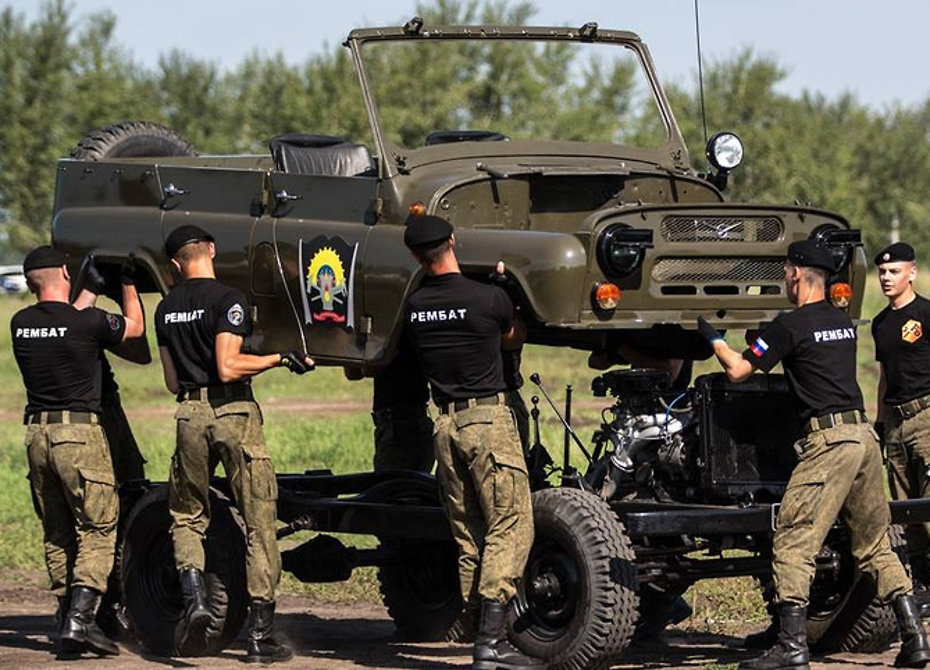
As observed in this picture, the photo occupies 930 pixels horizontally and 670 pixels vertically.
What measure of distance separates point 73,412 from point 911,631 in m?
3.84

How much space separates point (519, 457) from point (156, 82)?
5612cm

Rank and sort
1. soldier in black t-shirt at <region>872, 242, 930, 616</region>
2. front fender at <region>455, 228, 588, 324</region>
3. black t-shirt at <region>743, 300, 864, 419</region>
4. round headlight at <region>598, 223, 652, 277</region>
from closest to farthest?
1. black t-shirt at <region>743, 300, 864, 419</region>
2. front fender at <region>455, 228, 588, 324</region>
3. round headlight at <region>598, 223, 652, 277</region>
4. soldier in black t-shirt at <region>872, 242, 930, 616</region>

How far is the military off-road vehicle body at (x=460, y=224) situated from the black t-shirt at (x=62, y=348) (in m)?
0.71

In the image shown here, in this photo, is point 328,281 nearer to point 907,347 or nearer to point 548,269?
point 548,269

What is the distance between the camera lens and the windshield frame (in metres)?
9.90

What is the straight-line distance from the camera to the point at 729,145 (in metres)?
10.3

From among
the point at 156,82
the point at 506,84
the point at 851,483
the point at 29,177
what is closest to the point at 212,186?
the point at 851,483

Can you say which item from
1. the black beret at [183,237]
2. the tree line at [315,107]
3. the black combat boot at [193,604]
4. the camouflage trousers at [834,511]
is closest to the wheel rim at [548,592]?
the camouflage trousers at [834,511]

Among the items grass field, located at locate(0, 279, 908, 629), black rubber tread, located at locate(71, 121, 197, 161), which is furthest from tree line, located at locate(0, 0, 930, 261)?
black rubber tread, located at locate(71, 121, 197, 161)

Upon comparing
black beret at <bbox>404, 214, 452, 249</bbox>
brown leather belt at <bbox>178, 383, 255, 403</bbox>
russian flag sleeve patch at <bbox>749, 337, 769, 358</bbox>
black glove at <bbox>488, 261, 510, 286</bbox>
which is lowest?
brown leather belt at <bbox>178, 383, 255, 403</bbox>

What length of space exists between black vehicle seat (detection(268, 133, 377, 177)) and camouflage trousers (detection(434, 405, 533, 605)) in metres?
1.85

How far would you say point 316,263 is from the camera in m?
9.75

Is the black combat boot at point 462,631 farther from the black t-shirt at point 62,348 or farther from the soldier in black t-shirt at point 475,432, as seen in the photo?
the black t-shirt at point 62,348

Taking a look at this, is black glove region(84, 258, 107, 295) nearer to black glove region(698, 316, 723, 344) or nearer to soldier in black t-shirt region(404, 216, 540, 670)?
soldier in black t-shirt region(404, 216, 540, 670)
